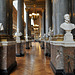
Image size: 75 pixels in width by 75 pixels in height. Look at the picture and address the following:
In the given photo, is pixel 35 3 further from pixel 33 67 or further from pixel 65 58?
pixel 65 58

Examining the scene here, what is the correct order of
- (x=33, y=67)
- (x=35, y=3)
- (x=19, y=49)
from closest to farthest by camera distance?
(x=33, y=67) → (x=19, y=49) → (x=35, y=3)

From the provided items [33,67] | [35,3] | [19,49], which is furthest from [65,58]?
[35,3]

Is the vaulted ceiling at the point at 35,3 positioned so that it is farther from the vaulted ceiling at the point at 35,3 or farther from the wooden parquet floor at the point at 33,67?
the wooden parquet floor at the point at 33,67

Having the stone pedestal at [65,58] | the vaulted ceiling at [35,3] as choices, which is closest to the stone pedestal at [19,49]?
the stone pedestal at [65,58]

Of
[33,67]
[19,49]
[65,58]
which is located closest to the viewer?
[65,58]

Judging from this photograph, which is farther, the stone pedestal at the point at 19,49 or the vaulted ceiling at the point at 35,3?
the vaulted ceiling at the point at 35,3

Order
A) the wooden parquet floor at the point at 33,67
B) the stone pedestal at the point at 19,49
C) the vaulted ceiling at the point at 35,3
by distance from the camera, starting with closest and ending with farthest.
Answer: the wooden parquet floor at the point at 33,67 → the stone pedestal at the point at 19,49 → the vaulted ceiling at the point at 35,3

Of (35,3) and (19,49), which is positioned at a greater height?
(35,3)

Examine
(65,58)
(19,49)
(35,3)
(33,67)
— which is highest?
(35,3)

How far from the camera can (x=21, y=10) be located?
1070cm

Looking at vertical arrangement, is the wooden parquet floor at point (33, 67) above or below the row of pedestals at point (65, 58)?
below

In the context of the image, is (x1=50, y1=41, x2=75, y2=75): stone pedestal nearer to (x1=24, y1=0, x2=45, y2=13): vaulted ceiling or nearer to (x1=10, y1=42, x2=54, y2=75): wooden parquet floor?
(x1=10, y1=42, x2=54, y2=75): wooden parquet floor

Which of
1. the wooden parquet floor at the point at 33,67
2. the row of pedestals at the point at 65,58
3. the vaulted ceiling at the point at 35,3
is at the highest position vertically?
the vaulted ceiling at the point at 35,3

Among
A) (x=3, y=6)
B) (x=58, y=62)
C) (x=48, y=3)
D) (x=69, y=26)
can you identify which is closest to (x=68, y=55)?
(x=58, y=62)
